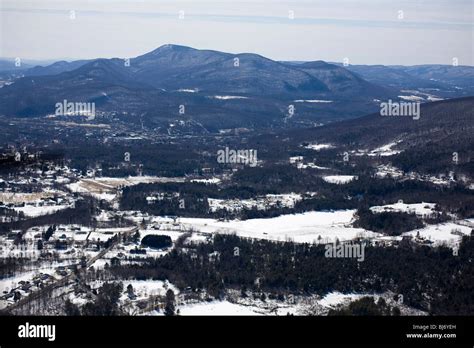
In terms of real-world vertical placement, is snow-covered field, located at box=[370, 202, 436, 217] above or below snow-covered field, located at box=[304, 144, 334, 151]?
below

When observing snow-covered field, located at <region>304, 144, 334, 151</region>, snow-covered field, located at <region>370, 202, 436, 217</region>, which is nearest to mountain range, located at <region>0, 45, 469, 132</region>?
snow-covered field, located at <region>304, 144, 334, 151</region>

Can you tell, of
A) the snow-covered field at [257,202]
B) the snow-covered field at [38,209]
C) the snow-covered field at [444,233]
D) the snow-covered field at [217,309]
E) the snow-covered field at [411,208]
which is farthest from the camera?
the snow-covered field at [257,202]

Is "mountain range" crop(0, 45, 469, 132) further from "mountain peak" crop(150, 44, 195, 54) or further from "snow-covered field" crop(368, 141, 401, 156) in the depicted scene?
"snow-covered field" crop(368, 141, 401, 156)

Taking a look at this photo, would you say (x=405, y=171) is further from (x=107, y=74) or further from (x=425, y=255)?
(x=107, y=74)

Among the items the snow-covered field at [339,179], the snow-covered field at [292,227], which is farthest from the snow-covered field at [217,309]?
the snow-covered field at [339,179]

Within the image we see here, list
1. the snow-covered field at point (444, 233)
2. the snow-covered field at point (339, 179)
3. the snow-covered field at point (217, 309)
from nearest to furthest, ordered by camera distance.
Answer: the snow-covered field at point (217, 309) < the snow-covered field at point (444, 233) < the snow-covered field at point (339, 179)

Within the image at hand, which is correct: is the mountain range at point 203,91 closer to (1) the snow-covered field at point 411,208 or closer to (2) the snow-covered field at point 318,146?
(2) the snow-covered field at point 318,146

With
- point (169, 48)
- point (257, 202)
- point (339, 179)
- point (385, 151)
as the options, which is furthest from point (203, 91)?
point (257, 202)

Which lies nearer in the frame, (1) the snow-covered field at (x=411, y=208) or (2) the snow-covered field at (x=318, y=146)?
(1) the snow-covered field at (x=411, y=208)

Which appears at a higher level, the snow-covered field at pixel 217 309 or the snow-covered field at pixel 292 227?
the snow-covered field at pixel 292 227

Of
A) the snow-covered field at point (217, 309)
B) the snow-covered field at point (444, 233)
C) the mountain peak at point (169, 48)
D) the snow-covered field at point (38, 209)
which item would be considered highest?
the mountain peak at point (169, 48)

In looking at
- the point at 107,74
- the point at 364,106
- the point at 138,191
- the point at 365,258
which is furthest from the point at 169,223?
the point at 107,74
